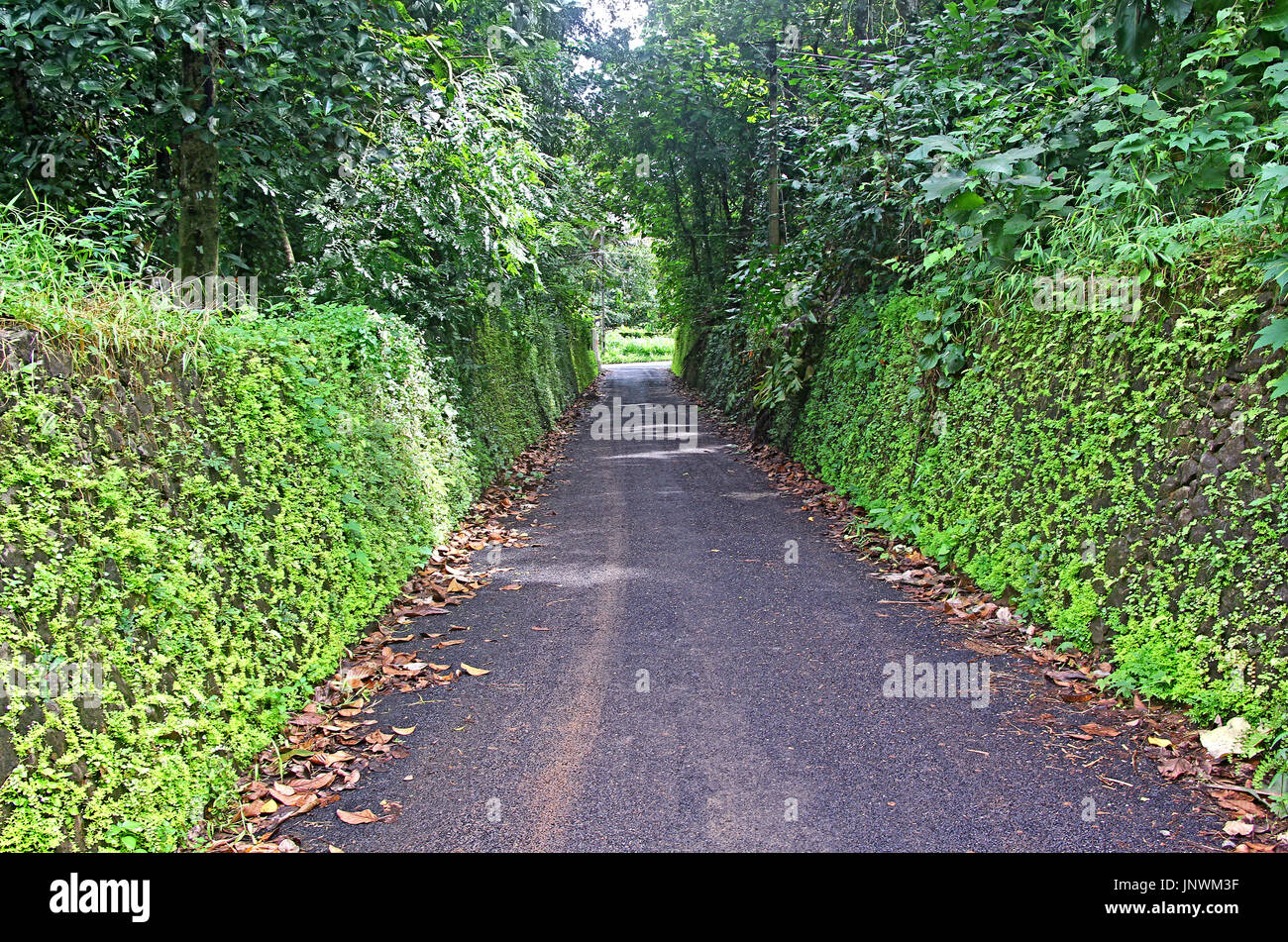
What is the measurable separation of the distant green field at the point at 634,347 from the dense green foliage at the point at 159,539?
149 feet

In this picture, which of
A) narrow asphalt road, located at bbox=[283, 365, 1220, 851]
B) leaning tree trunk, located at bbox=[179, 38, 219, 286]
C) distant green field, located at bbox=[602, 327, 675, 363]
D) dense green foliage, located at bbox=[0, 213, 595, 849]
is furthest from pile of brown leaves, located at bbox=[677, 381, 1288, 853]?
distant green field, located at bbox=[602, 327, 675, 363]

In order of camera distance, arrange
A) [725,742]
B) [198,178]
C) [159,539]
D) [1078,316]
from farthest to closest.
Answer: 1. [198,178]
2. [1078,316]
3. [725,742]
4. [159,539]

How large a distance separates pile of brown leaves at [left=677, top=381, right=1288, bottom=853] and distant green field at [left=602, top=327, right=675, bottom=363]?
145 ft

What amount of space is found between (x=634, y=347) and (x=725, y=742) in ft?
173

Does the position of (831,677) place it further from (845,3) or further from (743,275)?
(845,3)

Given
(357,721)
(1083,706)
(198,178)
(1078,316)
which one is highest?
(198,178)

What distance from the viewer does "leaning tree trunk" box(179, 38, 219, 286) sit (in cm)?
524

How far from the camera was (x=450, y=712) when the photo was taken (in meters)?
4.19

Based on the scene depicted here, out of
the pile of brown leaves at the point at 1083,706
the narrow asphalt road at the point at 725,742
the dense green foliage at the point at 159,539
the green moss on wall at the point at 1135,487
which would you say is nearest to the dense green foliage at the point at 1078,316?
the green moss on wall at the point at 1135,487

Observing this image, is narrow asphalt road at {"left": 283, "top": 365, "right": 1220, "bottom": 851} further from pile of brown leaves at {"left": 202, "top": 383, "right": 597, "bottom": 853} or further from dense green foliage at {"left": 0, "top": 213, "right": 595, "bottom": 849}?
dense green foliage at {"left": 0, "top": 213, "right": 595, "bottom": 849}

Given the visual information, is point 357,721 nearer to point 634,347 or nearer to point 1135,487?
point 1135,487

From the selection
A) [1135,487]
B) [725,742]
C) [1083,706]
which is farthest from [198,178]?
[1083,706]

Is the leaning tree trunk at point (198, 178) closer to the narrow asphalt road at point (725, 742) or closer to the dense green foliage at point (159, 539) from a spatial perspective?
the dense green foliage at point (159, 539)

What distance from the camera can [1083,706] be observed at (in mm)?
3965
